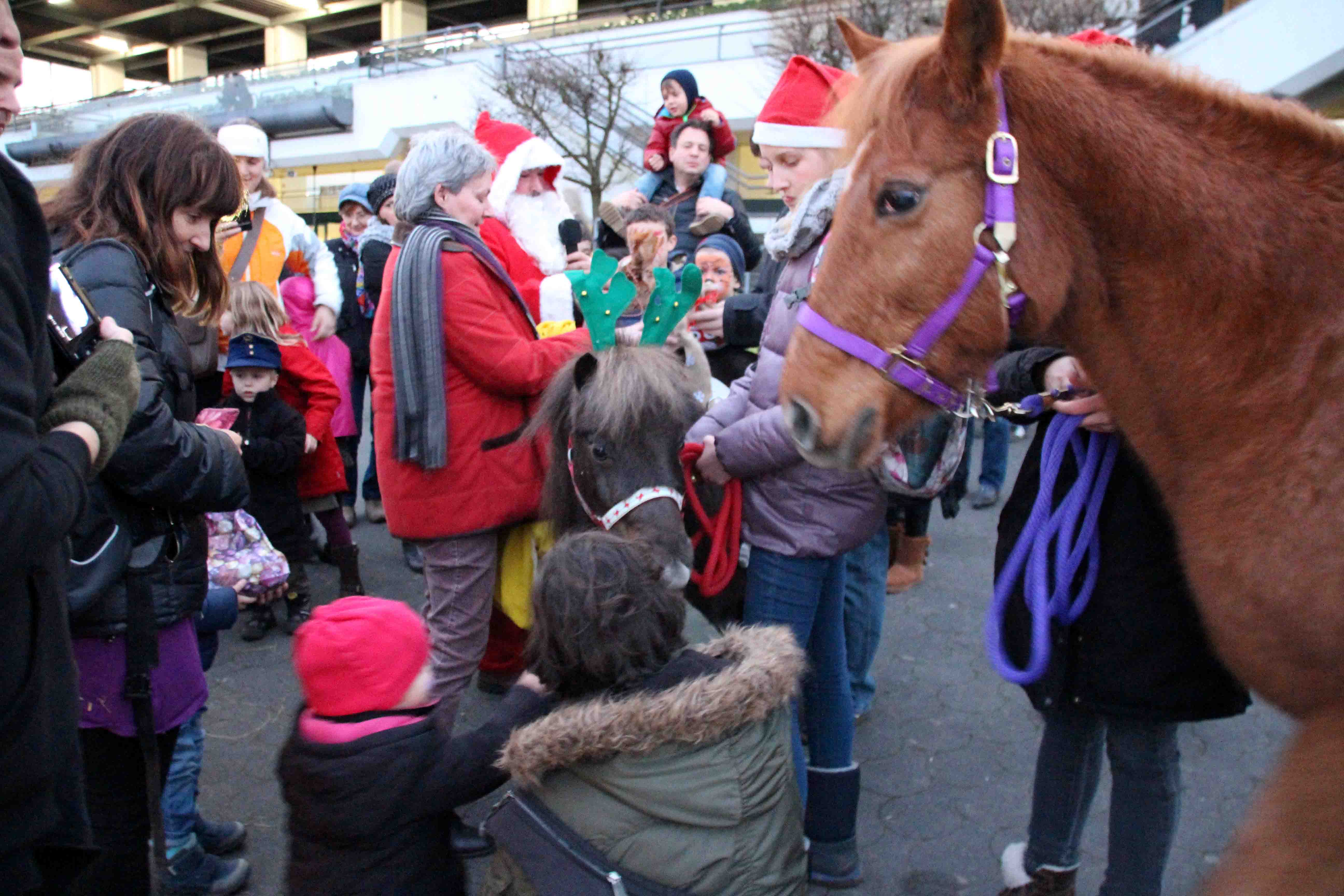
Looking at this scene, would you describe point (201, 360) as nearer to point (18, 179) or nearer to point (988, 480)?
point (18, 179)

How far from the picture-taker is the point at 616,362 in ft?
8.95

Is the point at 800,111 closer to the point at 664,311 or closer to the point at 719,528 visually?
the point at 664,311

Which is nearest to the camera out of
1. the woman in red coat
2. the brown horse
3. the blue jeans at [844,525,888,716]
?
the brown horse

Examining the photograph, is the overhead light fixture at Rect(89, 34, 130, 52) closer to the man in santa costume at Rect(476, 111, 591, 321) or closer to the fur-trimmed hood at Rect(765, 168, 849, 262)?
the man in santa costume at Rect(476, 111, 591, 321)

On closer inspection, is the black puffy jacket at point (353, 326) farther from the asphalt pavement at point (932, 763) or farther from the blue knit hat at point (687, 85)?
the blue knit hat at point (687, 85)

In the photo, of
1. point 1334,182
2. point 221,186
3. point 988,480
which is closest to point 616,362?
point 221,186

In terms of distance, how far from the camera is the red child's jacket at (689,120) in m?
5.35

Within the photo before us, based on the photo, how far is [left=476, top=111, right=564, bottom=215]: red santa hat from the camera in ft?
13.5

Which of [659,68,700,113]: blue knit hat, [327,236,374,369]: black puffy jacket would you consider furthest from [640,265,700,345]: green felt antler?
[327,236,374,369]: black puffy jacket

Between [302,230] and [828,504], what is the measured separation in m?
4.55

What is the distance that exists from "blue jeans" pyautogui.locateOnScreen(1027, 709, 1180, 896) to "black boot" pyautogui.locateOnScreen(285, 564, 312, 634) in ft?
12.0

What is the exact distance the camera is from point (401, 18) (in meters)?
32.2

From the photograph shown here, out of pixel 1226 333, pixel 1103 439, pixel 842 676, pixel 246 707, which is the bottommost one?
pixel 246 707

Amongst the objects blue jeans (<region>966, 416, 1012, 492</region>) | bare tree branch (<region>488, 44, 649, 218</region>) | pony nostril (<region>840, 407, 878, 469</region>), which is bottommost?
blue jeans (<region>966, 416, 1012, 492</region>)
